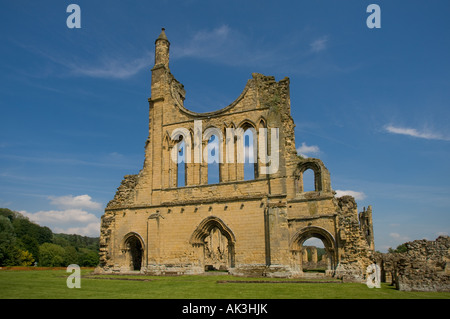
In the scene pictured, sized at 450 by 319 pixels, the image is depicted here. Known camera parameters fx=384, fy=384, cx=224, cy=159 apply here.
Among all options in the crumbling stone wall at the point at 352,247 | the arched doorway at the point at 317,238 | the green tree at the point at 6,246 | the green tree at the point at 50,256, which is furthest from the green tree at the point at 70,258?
the crumbling stone wall at the point at 352,247

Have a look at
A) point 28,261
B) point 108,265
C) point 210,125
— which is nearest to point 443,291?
point 210,125

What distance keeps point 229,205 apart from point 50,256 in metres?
42.1

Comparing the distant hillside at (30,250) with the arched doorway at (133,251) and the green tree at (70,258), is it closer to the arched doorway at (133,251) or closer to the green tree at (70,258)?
the green tree at (70,258)

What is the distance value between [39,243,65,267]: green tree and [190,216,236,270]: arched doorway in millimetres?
28762

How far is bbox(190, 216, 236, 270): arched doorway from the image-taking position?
19766mm

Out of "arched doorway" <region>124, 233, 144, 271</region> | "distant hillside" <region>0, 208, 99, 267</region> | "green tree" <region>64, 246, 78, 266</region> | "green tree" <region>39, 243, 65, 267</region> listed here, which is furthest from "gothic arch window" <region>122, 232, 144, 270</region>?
Answer: "green tree" <region>39, 243, 65, 267</region>

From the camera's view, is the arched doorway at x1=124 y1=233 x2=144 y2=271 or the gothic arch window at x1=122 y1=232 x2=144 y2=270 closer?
the gothic arch window at x1=122 y1=232 x2=144 y2=270

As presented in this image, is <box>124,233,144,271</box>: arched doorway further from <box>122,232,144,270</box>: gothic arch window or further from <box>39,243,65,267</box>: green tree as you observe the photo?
<box>39,243,65,267</box>: green tree

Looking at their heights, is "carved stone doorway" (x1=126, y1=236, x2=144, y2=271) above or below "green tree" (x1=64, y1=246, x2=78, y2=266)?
above

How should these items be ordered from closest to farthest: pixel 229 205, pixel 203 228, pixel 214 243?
pixel 229 205, pixel 203 228, pixel 214 243

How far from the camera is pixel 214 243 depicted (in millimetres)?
31891

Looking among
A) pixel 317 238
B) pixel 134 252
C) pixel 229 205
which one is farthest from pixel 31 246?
pixel 317 238

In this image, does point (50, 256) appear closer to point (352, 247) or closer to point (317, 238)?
point (317, 238)

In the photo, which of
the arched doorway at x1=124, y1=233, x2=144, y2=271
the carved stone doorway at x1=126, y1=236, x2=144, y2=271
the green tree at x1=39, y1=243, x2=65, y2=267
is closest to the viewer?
the arched doorway at x1=124, y1=233, x2=144, y2=271
